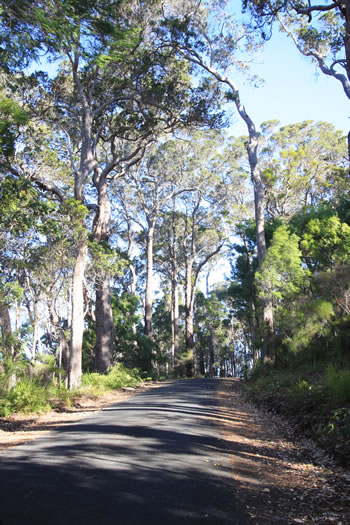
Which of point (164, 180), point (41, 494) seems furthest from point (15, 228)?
point (164, 180)

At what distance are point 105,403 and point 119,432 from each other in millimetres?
5709

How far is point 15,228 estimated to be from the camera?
10.8 meters

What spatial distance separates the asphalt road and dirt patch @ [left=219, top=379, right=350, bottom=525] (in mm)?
210

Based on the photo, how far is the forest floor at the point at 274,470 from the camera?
3.68 m

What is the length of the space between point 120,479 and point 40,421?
514 centimetres

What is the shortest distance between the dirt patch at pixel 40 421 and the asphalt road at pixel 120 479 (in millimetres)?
522

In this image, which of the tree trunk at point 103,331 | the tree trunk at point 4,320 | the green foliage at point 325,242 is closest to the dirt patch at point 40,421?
the tree trunk at point 4,320

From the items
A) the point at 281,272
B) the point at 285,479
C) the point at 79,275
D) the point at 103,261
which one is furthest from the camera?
the point at 281,272

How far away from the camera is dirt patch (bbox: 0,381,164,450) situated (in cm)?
664

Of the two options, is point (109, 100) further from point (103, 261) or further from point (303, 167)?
point (303, 167)

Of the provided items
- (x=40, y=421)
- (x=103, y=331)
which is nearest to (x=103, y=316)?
(x=103, y=331)

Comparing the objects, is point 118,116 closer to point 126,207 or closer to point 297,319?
point 297,319

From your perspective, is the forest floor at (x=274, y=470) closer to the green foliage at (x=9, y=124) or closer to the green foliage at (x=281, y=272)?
the green foliage at (x=281, y=272)

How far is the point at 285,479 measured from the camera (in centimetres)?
466
